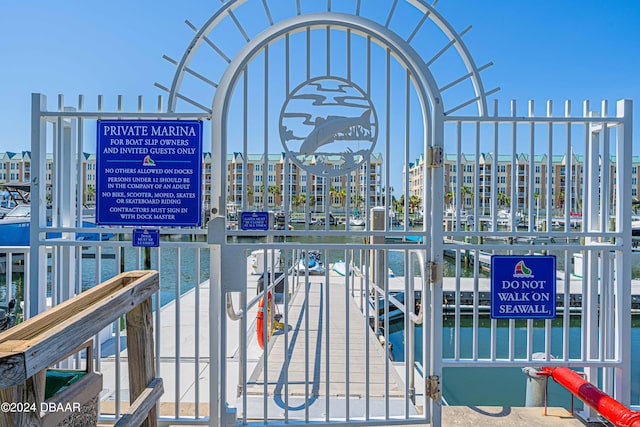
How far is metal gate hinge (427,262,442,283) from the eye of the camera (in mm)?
2299

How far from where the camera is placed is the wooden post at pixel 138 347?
5.89ft

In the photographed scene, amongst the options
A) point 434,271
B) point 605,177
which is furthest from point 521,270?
point 605,177

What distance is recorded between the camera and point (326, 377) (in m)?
2.19

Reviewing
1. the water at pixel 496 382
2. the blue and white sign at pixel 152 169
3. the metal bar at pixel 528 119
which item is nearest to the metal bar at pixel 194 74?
the blue and white sign at pixel 152 169

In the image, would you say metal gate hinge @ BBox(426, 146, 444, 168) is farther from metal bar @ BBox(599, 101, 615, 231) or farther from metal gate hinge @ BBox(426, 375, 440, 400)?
metal gate hinge @ BBox(426, 375, 440, 400)

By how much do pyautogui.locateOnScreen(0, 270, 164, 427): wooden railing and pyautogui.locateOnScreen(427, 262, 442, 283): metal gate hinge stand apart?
5.38ft

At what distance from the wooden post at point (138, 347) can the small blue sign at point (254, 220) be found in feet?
2.26

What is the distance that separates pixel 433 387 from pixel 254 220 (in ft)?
5.17

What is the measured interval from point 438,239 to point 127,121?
2.15 m

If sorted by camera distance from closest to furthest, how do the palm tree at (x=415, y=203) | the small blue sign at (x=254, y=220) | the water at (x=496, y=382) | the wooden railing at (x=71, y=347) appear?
the wooden railing at (x=71, y=347) < the small blue sign at (x=254, y=220) < the palm tree at (x=415, y=203) < the water at (x=496, y=382)

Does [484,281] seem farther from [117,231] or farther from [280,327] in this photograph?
[117,231]

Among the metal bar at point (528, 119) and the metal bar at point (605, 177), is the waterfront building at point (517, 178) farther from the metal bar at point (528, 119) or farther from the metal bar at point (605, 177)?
the metal bar at point (528, 119)

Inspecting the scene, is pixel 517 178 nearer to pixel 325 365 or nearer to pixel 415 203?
pixel 325 365

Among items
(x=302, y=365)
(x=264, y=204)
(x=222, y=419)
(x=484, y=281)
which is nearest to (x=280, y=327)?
(x=302, y=365)
